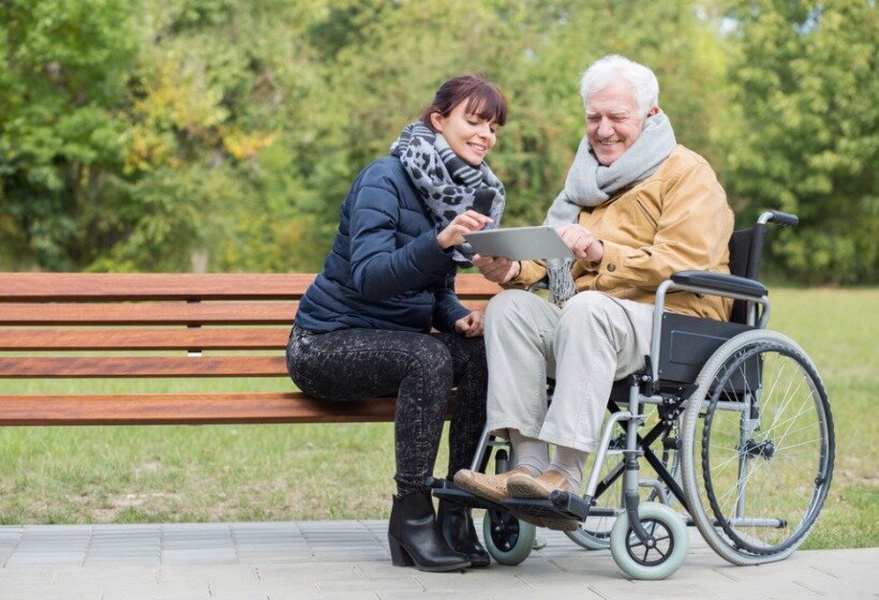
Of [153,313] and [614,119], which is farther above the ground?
[614,119]

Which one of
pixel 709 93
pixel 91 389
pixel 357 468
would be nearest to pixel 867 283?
pixel 709 93

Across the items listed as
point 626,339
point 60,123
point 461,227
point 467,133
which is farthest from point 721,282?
point 60,123

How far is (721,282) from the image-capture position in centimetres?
434

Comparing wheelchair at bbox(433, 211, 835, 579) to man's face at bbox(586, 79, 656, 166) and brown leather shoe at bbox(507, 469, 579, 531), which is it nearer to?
brown leather shoe at bbox(507, 469, 579, 531)

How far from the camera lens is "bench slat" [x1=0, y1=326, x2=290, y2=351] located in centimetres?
509

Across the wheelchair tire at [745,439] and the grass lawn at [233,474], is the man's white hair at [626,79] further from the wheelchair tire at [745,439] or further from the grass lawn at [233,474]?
the grass lawn at [233,474]

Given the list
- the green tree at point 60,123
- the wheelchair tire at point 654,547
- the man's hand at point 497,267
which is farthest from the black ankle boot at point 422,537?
the green tree at point 60,123

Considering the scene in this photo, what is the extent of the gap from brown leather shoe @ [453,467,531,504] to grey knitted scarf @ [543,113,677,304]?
63 centimetres

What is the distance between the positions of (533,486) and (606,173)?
1.04 meters

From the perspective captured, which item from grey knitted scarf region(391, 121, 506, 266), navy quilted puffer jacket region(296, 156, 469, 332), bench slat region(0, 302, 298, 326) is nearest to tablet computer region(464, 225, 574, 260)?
navy quilted puffer jacket region(296, 156, 469, 332)

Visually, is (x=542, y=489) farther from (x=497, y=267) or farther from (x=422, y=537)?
(x=497, y=267)

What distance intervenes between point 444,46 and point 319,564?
3029 cm

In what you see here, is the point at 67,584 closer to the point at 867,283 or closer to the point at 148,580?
the point at 148,580

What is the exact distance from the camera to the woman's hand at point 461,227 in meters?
4.19
